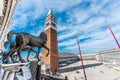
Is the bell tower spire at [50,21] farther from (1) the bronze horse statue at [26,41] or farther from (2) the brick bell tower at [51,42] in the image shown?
(1) the bronze horse statue at [26,41]

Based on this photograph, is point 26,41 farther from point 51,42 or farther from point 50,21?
point 50,21

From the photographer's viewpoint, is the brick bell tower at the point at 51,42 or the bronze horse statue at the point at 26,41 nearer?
the bronze horse statue at the point at 26,41

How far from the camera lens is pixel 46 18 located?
124 ft

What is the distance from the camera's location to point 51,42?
114 feet

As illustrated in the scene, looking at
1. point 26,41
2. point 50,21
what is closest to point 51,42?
point 50,21

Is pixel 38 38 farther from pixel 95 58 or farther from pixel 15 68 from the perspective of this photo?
pixel 95 58

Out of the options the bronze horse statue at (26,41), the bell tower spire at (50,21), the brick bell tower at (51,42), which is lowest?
the bronze horse statue at (26,41)

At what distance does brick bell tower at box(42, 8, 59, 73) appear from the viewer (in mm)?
33112

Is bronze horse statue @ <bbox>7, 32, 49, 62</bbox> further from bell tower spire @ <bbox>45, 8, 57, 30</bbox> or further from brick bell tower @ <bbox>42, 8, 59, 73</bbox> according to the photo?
bell tower spire @ <bbox>45, 8, 57, 30</bbox>

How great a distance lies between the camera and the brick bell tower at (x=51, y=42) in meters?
33.1

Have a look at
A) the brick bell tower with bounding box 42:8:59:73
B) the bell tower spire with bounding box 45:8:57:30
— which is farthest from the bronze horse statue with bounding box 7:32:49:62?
the bell tower spire with bounding box 45:8:57:30

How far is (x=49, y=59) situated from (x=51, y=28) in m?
8.60

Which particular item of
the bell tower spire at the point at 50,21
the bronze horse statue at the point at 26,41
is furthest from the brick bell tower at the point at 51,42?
the bronze horse statue at the point at 26,41

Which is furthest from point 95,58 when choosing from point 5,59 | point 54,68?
point 5,59
